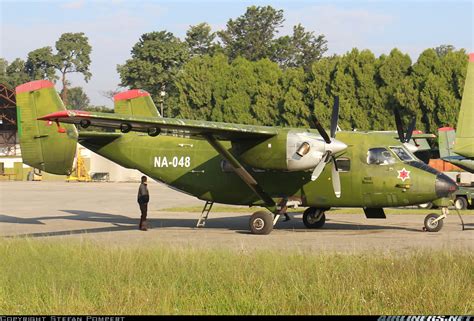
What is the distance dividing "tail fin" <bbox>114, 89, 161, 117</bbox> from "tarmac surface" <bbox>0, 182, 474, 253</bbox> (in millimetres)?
4468

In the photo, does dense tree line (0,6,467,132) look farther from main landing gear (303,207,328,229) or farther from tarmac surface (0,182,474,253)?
main landing gear (303,207,328,229)

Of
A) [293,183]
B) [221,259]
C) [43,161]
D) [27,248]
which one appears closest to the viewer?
[221,259]

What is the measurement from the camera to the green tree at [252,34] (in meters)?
116

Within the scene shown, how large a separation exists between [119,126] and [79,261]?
23.9 ft

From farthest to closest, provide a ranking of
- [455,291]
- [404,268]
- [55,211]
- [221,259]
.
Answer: [55,211]
[221,259]
[404,268]
[455,291]

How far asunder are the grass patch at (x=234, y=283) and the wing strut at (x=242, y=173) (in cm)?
680

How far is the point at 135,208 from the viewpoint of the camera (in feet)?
127

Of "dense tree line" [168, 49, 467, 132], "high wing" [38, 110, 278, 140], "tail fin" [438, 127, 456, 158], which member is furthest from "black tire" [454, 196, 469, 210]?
"dense tree line" [168, 49, 467, 132]

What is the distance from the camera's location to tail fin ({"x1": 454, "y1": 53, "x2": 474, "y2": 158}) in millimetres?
12305

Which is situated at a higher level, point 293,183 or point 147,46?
point 147,46

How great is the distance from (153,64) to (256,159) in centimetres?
7598

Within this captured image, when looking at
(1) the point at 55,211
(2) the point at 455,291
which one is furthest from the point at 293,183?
(1) the point at 55,211

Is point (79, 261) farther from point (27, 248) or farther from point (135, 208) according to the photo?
point (135, 208)

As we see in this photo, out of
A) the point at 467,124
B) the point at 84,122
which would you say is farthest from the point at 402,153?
the point at 467,124
